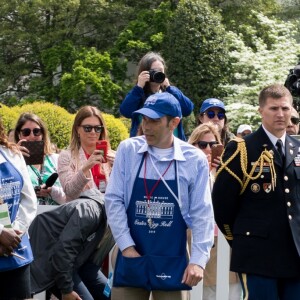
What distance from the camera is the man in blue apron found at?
233 inches

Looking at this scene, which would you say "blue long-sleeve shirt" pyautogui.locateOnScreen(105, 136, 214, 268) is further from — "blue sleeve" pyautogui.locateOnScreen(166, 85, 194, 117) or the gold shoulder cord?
"blue sleeve" pyautogui.locateOnScreen(166, 85, 194, 117)

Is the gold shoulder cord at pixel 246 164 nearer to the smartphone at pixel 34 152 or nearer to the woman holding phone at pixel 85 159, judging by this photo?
the woman holding phone at pixel 85 159

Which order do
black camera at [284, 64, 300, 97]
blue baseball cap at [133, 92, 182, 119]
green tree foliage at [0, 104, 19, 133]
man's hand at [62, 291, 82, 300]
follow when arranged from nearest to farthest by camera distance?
blue baseball cap at [133, 92, 182, 119]
man's hand at [62, 291, 82, 300]
black camera at [284, 64, 300, 97]
green tree foliage at [0, 104, 19, 133]

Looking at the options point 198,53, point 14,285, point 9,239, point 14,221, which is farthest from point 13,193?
point 198,53

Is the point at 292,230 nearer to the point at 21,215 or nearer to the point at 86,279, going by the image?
the point at 21,215

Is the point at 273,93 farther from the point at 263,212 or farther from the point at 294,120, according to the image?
the point at 294,120

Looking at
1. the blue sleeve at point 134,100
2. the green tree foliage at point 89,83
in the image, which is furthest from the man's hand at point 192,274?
the green tree foliage at point 89,83

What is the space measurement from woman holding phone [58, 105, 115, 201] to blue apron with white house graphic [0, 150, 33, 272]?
4.81 feet

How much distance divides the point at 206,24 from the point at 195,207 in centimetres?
2597

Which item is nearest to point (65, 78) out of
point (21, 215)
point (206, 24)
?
point (206, 24)

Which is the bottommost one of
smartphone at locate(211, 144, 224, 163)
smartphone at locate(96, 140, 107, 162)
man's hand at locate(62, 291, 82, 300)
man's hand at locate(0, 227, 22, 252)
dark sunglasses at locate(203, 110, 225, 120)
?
man's hand at locate(62, 291, 82, 300)

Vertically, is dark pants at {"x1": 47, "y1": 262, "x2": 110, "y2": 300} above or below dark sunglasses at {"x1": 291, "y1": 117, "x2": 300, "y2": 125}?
below

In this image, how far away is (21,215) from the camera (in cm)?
641

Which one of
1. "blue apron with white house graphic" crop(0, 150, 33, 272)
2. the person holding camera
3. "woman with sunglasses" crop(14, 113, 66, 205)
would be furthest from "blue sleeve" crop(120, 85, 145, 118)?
"blue apron with white house graphic" crop(0, 150, 33, 272)
